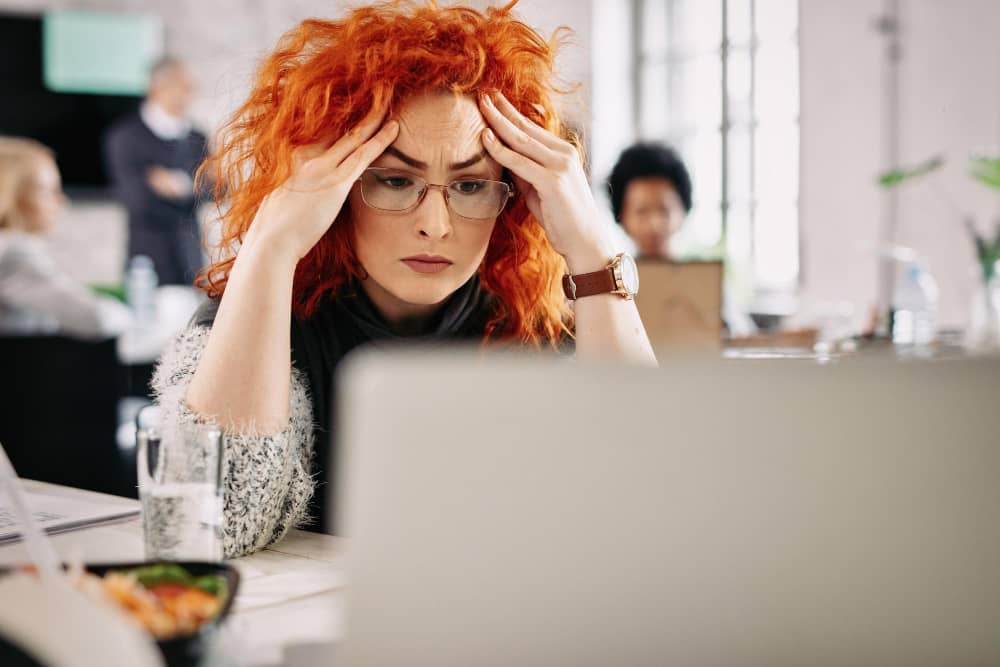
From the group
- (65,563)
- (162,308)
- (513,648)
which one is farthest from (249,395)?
(162,308)

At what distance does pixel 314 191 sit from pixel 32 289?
2.66 m

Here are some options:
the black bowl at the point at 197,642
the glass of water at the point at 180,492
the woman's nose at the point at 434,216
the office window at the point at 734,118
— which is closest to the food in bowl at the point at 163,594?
the black bowl at the point at 197,642

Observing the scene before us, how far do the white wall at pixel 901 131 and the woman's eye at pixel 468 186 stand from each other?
12.8ft

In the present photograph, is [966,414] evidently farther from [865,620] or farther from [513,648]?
[513,648]

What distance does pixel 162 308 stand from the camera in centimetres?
416

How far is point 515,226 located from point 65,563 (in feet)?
2.99

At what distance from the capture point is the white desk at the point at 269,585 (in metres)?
0.68

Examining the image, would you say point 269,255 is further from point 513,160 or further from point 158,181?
point 158,181

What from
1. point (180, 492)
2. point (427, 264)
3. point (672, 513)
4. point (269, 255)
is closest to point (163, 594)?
point (180, 492)

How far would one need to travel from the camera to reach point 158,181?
20.7 feet

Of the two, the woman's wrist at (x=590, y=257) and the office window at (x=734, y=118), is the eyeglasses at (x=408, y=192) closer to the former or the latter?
the woman's wrist at (x=590, y=257)

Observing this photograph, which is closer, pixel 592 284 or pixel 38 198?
pixel 592 284

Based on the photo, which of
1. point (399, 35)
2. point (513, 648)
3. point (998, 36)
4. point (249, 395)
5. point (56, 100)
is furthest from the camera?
point (56, 100)

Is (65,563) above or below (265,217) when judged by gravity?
below
